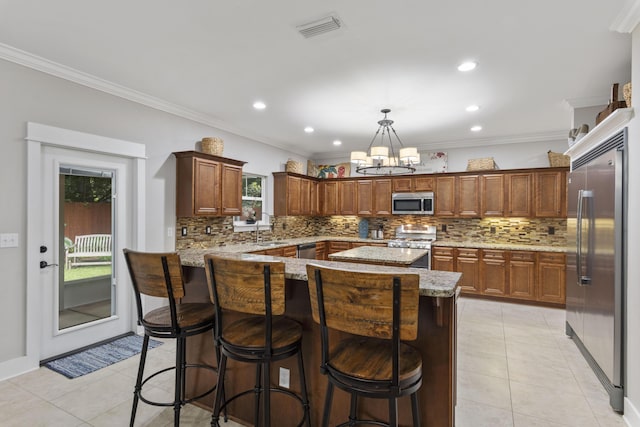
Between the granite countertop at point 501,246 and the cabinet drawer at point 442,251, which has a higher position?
the granite countertop at point 501,246

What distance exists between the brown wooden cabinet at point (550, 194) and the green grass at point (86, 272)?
20.1 ft

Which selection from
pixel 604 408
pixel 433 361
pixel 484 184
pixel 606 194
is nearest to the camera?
pixel 433 361

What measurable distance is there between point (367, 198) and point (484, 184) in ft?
7.08

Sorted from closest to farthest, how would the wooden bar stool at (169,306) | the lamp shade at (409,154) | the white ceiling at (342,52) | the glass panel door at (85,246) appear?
the wooden bar stool at (169,306), the white ceiling at (342,52), the glass panel door at (85,246), the lamp shade at (409,154)

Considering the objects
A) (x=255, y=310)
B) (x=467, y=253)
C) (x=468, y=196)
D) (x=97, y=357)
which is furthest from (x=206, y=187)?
(x=468, y=196)

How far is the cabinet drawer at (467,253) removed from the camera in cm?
549

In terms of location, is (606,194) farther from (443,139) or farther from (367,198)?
(367,198)

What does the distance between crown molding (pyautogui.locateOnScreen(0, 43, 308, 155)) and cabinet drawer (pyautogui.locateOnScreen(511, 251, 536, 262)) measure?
4896 mm

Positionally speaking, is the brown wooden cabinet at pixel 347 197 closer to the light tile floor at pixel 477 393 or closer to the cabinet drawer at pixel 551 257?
the cabinet drawer at pixel 551 257

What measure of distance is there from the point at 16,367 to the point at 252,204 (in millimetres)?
3676

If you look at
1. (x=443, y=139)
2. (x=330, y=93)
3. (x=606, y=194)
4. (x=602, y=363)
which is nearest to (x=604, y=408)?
(x=602, y=363)

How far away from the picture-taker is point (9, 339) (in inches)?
111

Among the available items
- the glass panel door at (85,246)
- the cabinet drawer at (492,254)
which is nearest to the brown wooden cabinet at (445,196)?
the cabinet drawer at (492,254)

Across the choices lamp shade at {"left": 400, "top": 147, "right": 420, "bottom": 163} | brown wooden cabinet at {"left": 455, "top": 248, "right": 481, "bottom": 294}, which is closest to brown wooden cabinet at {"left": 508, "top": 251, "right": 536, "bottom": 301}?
brown wooden cabinet at {"left": 455, "top": 248, "right": 481, "bottom": 294}
